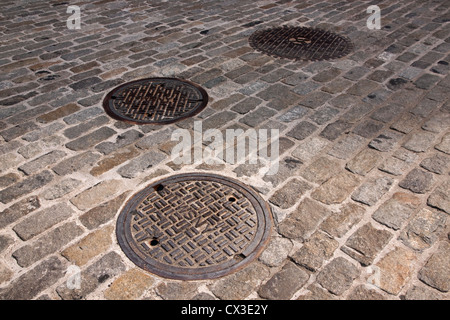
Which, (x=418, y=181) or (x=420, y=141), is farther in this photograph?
(x=420, y=141)

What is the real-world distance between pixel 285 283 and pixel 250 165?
47.7 inches

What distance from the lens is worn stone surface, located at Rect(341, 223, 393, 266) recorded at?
9.18 feet

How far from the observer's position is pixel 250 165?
142 inches

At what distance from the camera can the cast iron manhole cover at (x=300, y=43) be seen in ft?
18.2

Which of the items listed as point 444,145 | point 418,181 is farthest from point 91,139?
point 444,145

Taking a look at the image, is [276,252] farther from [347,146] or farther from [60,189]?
[60,189]

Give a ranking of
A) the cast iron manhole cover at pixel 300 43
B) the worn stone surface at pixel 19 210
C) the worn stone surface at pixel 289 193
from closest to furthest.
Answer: the worn stone surface at pixel 19 210, the worn stone surface at pixel 289 193, the cast iron manhole cover at pixel 300 43

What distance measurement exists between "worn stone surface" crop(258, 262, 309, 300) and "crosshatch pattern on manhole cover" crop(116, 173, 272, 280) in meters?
0.21

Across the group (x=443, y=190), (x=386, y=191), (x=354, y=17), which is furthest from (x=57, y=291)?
(x=354, y=17)

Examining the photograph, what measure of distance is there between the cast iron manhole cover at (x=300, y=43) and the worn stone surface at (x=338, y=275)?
11.0ft

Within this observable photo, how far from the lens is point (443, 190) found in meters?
3.32

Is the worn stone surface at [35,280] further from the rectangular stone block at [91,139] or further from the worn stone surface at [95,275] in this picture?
the rectangular stone block at [91,139]

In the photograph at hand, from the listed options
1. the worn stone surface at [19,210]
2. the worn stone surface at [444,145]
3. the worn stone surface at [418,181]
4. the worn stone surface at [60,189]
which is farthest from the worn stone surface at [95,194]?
the worn stone surface at [444,145]

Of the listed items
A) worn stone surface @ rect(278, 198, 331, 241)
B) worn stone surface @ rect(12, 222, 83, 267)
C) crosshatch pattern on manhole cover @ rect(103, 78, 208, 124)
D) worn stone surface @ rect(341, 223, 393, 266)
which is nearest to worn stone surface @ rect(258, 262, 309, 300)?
worn stone surface @ rect(278, 198, 331, 241)
